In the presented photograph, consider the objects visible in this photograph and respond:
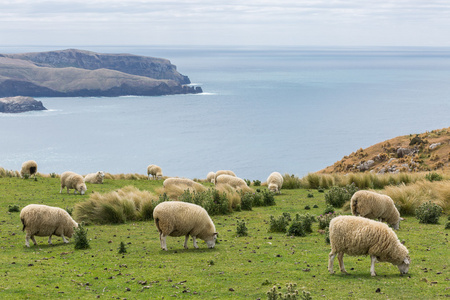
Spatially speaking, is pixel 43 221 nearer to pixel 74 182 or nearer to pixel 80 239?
pixel 80 239

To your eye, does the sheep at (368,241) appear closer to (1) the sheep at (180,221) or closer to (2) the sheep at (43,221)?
(1) the sheep at (180,221)

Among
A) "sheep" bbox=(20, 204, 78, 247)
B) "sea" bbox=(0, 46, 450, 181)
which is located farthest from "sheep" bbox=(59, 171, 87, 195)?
"sea" bbox=(0, 46, 450, 181)

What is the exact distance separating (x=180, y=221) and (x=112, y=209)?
5.82 meters

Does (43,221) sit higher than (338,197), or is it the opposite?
(338,197)

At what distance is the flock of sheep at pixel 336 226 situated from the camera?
30.4 ft

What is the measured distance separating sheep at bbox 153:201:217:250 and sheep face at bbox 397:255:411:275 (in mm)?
4620

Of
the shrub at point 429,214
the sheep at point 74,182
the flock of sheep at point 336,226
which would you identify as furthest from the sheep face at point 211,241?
the sheep at point 74,182

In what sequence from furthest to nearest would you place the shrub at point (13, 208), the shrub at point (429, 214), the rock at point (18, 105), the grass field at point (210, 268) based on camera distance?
the rock at point (18, 105) < the shrub at point (13, 208) < the shrub at point (429, 214) < the grass field at point (210, 268)

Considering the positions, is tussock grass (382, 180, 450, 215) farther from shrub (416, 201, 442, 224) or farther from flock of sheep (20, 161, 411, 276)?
flock of sheep (20, 161, 411, 276)

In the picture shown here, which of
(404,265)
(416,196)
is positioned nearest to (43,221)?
A: (404,265)

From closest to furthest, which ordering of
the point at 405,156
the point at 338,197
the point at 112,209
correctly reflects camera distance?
1. the point at 112,209
2. the point at 338,197
3. the point at 405,156

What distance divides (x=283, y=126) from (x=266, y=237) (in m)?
151

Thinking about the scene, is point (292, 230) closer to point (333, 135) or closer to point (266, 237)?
point (266, 237)

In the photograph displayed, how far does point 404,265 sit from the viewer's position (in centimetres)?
944
